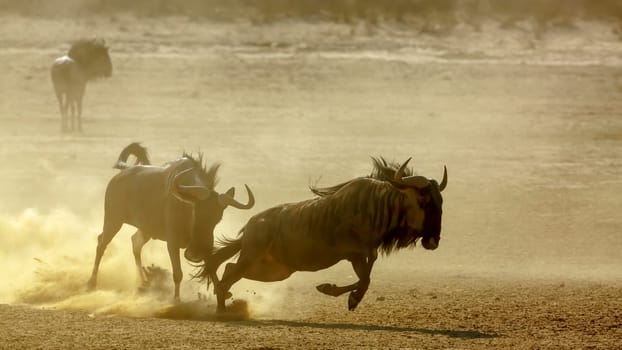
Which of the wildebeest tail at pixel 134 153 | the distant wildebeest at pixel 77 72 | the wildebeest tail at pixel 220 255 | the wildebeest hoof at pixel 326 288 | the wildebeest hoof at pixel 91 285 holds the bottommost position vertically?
the wildebeest hoof at pixel 326 288

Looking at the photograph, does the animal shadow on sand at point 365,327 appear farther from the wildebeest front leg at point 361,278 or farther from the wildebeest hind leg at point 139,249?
the wildebeest hind leg at point 139,249

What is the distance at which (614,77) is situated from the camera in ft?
88.4

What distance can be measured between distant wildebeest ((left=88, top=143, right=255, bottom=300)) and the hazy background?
45 centimetres

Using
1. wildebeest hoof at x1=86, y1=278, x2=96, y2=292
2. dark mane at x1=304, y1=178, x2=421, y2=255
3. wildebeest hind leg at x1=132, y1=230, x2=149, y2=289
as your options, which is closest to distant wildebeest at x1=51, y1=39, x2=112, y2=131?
wildebeest hind leg at x1=132, y1=230, x2=149, y2=289

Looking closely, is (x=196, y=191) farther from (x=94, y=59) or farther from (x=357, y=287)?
(x=94, y=59)

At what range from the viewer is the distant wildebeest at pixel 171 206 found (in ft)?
38.5

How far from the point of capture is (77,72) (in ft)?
84.5

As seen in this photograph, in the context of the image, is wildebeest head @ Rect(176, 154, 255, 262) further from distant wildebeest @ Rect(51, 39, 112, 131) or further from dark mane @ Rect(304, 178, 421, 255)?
distant wildebeest @ Rect(51, 39, 112, 131)

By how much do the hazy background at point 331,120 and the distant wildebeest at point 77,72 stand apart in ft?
1.44

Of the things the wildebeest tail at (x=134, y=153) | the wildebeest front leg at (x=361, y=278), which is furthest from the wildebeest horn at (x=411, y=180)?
the wildebeest tail at (x=134, y=153)

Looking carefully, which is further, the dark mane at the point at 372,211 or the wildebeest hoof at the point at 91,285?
the wildebeest hoof at the point at 91,285

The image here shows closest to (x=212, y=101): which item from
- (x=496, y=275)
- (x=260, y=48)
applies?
(x=260, y=48)

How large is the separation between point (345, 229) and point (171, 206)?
5.76 feet

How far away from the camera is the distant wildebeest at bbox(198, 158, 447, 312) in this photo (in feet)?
35.5
